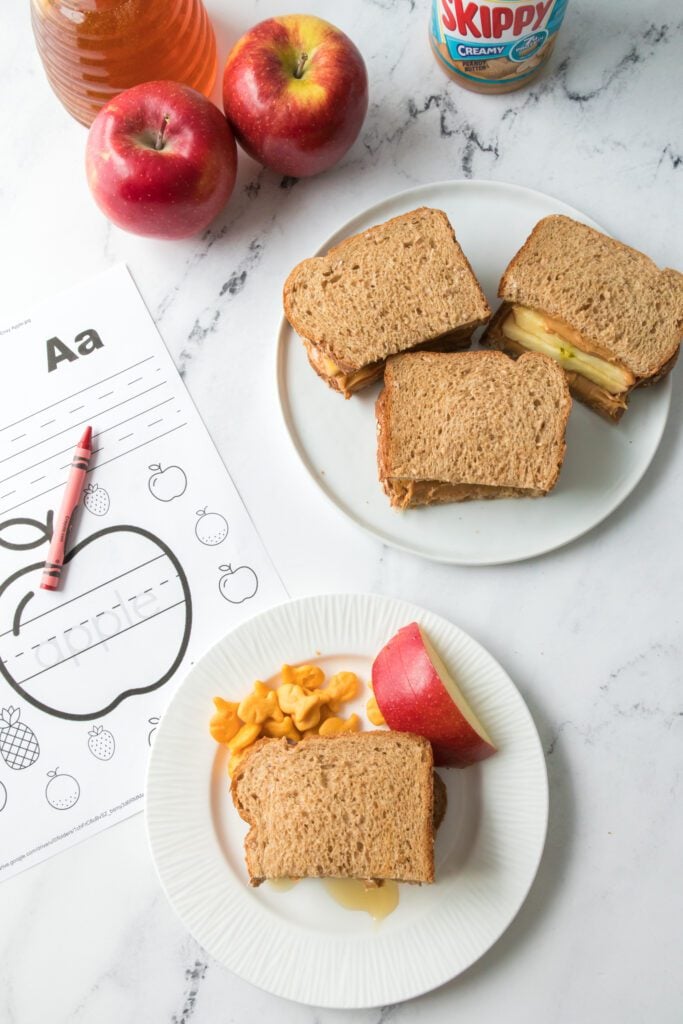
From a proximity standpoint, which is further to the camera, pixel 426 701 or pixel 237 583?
→ pixel 237 583

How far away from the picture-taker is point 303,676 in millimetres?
1162

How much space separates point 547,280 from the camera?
3.82 feet

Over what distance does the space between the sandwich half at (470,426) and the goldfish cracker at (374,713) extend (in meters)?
0.26

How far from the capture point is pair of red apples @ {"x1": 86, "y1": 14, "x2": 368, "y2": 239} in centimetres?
114

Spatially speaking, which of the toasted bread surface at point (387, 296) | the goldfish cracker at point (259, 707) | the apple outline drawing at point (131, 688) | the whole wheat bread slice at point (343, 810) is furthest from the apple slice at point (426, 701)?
the toasted bread surface at point (387, 296)

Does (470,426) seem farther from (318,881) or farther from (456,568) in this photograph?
(318,881)

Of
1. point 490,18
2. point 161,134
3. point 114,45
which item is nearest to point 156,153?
point 161,134

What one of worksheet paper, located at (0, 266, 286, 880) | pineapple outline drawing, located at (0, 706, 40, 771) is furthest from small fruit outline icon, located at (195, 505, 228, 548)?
pineapple outline drawing, located at (0, 706, 40, 771)

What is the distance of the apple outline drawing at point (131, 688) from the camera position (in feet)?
3.92

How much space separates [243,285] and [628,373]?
0.55 m

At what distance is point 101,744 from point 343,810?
0.34 metres

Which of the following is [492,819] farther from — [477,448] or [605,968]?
[477,448]

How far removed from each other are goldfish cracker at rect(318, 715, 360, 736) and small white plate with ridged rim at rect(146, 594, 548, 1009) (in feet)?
0.21

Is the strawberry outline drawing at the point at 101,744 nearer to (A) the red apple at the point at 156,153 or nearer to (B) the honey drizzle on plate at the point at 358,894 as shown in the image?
(B) the honey drizzle on plate at the point at 358,894
